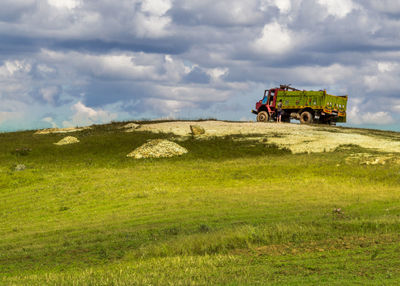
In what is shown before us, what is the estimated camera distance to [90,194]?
28.8m

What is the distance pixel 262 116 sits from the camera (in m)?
62.0

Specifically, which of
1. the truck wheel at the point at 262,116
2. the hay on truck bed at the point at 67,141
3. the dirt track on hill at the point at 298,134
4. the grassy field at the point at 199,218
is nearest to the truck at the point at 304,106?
the truck wheel at the point at 262,116

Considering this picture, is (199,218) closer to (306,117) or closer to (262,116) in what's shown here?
(306,117)

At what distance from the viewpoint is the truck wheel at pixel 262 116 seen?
202 ft

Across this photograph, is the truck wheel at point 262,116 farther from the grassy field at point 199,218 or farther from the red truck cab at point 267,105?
the grassy field at point 199,218

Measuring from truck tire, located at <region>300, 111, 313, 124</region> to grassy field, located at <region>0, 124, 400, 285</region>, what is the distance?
13.6 metres

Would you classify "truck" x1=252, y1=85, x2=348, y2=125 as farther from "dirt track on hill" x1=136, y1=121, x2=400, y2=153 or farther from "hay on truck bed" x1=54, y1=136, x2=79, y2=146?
"hay on truck bed" x1=54, y1=136, x2=79, y2=146

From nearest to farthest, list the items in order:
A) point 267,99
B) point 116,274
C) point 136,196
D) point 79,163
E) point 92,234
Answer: point 116,274
point 92,234
point 136,196
point 79,163
point 267,99

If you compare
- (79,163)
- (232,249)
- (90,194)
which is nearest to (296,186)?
(90,194)

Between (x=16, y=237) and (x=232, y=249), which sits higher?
(x=232, y=249)

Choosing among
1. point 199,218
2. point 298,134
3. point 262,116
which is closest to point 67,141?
point 298,134

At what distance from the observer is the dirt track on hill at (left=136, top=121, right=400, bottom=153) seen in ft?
140

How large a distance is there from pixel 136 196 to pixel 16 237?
819 cm

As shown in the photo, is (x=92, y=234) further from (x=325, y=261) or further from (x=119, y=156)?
(x=119, y=156)
